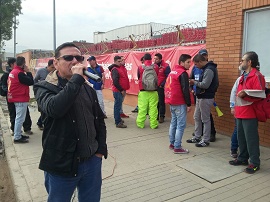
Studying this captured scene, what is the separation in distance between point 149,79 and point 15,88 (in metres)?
2.99

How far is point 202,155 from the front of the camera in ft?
15.4

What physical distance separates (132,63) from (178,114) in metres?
4.97

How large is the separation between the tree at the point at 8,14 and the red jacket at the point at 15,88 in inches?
1506

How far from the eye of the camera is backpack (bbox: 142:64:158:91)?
6.27m

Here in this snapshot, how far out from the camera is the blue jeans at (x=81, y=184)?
→ 6.85 feet

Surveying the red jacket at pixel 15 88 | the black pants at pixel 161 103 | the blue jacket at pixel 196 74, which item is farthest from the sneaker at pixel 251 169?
the red jacket at pixel 15 88

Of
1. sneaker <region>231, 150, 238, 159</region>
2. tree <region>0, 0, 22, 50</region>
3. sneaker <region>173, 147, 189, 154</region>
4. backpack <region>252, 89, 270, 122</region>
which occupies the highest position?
tree <region>0, 0, 22, 50</region>

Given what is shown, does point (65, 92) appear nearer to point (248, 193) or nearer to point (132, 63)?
point (248, 193)

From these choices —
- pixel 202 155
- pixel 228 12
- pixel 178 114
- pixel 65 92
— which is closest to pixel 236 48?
pixel 228 12

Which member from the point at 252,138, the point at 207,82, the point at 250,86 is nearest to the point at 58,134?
the point at 250,86

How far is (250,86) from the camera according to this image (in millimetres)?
3732

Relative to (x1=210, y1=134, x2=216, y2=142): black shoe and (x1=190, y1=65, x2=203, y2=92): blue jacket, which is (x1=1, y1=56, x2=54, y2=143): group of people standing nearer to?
(x1=190, y1=65, x2=203, y2=92): blue jacket

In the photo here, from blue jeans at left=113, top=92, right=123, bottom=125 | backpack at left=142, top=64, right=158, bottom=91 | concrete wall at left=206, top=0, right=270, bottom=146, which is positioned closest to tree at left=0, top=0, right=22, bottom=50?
blue jeans at left=113, top=92, right=123, bottom=125

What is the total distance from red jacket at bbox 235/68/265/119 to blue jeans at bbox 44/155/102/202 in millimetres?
2497
